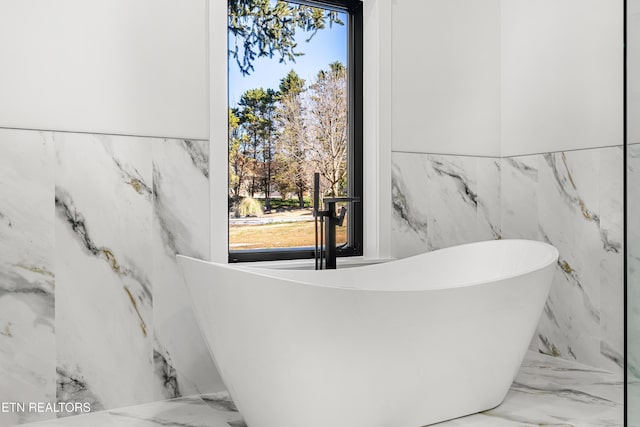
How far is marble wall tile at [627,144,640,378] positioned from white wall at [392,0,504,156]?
1549 millimetres

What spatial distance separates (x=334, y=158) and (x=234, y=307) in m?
1.36

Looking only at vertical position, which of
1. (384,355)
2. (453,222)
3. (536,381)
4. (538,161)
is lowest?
(536,381)

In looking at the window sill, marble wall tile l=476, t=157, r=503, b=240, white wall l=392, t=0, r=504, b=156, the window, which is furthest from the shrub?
marble wall tile l=476, t=157, r=503, b=240

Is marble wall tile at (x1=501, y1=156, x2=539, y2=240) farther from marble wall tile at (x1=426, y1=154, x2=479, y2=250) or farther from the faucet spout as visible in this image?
the faucet spout

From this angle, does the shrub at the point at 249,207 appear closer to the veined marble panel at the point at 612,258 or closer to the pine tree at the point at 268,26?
the pine tree at the point at 268,26

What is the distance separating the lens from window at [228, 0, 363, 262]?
2.43 meters

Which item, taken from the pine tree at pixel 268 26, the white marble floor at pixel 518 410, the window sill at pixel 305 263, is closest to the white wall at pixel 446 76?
the pine tree at pixel 268 26

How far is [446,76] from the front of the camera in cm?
273

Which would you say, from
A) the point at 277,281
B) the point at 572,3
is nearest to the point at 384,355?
the point at 277,281

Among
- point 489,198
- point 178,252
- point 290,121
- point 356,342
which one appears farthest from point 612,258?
point 178,252

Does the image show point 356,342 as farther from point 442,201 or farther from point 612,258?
point 612,258

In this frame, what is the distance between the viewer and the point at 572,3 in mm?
2514

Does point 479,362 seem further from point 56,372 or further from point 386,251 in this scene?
point 56,372

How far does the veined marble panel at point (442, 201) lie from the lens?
2.58 meters
